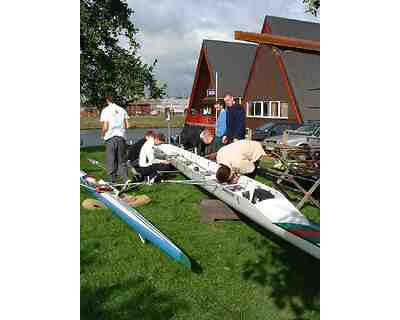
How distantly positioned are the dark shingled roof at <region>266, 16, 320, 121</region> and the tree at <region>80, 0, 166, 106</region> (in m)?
7.86

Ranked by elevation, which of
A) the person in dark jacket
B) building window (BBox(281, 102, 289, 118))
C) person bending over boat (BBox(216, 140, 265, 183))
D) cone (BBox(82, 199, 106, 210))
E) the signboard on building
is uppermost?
the signboard on building

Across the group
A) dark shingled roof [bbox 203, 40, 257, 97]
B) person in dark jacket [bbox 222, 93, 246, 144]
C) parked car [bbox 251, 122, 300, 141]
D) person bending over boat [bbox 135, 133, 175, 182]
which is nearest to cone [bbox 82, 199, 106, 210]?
person bending over boat [bbox 135, 133, 175, 182]

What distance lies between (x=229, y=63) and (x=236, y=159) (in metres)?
22.0

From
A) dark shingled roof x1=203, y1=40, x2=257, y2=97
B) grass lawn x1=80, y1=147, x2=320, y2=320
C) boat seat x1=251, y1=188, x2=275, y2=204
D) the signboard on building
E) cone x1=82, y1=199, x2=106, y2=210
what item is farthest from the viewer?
the signboard on building

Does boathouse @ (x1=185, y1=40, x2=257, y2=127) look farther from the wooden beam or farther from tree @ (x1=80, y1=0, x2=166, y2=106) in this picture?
the wooden beam

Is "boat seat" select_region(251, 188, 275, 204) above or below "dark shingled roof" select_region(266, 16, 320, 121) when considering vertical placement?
below

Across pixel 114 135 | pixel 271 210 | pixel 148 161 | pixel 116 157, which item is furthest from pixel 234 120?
pixel 271 210

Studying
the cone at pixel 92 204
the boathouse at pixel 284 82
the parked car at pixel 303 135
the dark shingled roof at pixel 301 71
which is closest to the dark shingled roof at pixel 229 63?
the boathouse at pixel 284 82

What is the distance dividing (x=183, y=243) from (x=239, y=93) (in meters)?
22.6

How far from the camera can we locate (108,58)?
14195mm

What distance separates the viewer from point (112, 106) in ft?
26.5

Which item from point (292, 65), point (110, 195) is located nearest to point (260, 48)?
point (292, 65)

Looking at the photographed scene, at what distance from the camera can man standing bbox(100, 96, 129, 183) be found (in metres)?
8.06

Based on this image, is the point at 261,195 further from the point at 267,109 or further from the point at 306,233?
the point at 267,109
